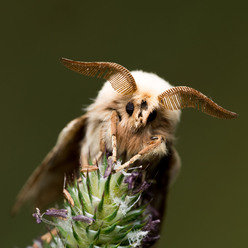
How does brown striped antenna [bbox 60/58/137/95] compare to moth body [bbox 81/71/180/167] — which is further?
moth body [bbox 81/71/180/167]

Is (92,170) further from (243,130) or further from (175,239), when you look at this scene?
(243,130)

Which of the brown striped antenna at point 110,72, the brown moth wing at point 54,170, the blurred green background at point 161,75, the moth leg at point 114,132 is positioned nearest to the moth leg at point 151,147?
the moth leg at point 114,132

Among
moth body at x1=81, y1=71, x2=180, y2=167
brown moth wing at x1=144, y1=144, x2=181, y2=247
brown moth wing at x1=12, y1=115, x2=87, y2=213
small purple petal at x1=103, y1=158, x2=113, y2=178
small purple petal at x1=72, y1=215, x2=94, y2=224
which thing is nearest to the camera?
small purple petal at x1=72, y1=215, x2=94, y2=224

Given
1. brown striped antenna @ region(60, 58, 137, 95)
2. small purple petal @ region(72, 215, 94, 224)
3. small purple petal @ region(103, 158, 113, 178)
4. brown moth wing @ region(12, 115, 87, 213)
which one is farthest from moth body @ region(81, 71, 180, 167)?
small purple petal @ region(72, 215, 94, 224)

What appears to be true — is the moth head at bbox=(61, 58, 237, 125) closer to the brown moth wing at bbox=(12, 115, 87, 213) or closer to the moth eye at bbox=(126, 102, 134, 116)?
the moth eye at bbox=(126, 102, 134, 116)

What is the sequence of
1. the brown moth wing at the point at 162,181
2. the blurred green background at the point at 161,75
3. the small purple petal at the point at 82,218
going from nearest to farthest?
the small purple petal at the point at 82,218 < the brown moth wing at the point at 162,181 < the blurred green background at the point at 161,75

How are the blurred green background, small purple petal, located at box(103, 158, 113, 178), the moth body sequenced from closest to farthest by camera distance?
1. small purple petal, located at box(103, 158, 113, 178)
2. the moth body
3. the blurred green background

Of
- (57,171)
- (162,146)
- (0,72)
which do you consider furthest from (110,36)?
(162,146)

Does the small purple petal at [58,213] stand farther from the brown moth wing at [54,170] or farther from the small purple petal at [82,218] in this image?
the brown moth wing at [54,170]
